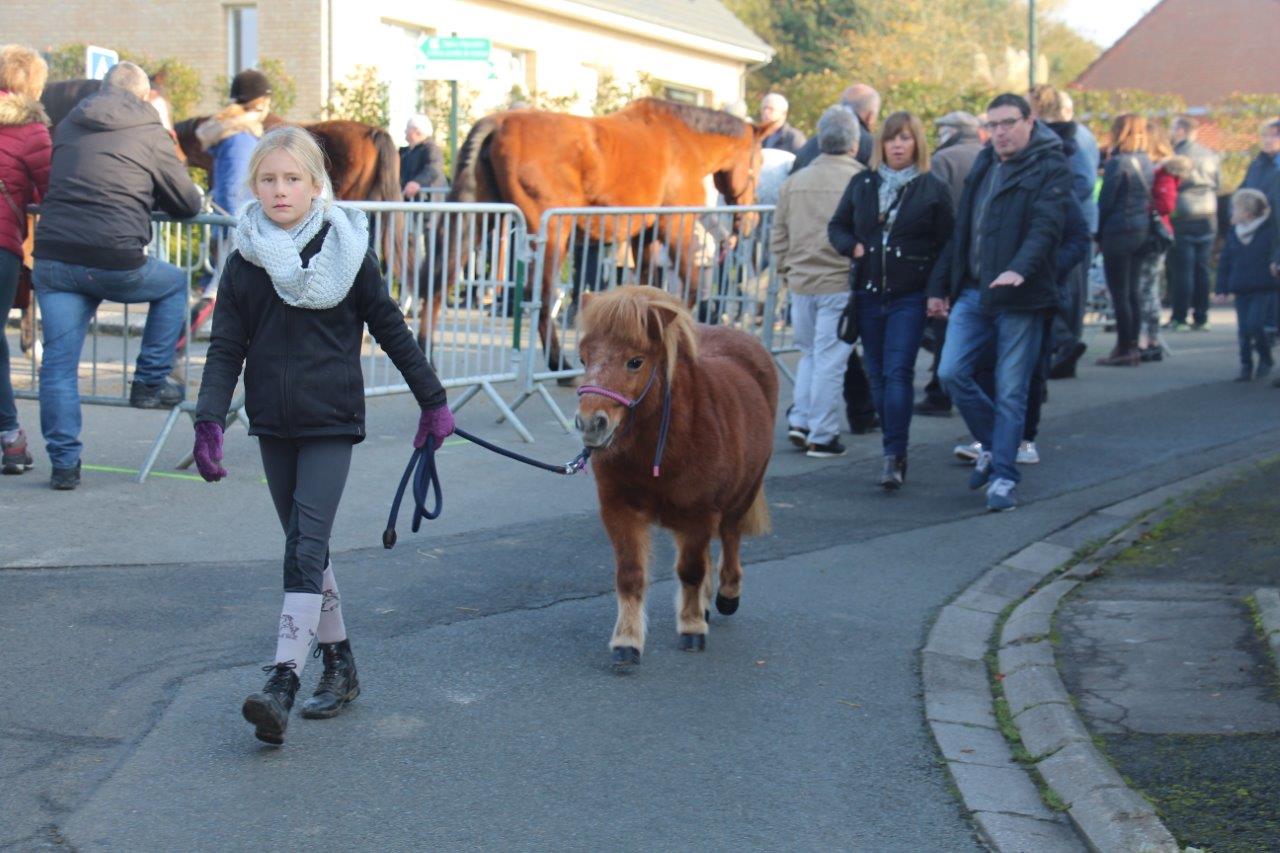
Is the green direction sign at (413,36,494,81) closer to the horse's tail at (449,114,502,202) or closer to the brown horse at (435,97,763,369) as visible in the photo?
the brown horse at (435,97,763,369)

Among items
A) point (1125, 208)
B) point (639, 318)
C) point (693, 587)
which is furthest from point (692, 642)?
point (1125, 208)

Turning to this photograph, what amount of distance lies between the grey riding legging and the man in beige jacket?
218 inches

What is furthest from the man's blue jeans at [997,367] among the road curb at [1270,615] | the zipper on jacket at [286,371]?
the zipper on jacket at [286,371]

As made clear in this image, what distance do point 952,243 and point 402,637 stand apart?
14.4ft

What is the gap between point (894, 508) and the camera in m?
9.06

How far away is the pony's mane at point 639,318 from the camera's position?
5.60 m

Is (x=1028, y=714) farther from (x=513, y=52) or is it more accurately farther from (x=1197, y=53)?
(x=1197, y=53)

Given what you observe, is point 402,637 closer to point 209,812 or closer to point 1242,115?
point 209,812

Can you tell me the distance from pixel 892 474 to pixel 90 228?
4668 mm

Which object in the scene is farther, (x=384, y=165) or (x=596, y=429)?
(x=384, y=165)

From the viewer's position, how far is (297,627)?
4984 millimetres

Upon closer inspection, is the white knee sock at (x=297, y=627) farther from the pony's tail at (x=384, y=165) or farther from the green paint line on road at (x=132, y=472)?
the pony's tail at (x=384, y=165)

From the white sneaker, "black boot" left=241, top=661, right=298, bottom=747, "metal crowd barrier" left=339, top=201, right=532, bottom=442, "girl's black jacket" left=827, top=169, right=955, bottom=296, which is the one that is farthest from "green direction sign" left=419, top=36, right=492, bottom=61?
"black boot" left=241, top=661, right=298, bottom=747

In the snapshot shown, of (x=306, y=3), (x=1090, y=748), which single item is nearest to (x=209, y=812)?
(x=1090, y=748)
